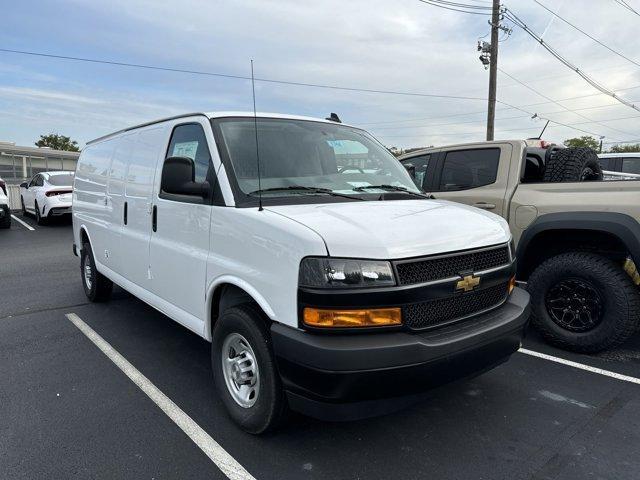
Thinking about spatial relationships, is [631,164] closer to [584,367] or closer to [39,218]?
[584,367]

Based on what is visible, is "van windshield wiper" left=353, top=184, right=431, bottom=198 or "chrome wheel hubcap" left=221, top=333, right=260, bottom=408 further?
"van windshield wiper" left=353, top=184, right=431, bottom=198

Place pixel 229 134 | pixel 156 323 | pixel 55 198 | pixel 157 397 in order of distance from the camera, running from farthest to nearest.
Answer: pixel 55 198, pixel 156 323, pixel 157 397, pixel 229 134

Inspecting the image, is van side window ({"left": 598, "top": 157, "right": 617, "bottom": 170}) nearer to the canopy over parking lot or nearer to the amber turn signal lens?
the amber turn signal lens

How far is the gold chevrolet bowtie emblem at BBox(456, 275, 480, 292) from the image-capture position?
2.66 m

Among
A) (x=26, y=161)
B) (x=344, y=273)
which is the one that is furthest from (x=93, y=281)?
(x=26, y=161)

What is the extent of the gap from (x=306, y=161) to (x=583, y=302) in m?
2.86

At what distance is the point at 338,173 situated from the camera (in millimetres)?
3555

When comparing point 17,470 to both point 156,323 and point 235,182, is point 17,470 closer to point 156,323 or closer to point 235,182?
point 235,182

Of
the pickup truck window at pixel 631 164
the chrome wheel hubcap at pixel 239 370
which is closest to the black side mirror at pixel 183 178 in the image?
the chrome wheel hubcap at pixel 239 370

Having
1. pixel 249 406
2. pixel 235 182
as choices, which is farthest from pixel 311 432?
pixel 235 182

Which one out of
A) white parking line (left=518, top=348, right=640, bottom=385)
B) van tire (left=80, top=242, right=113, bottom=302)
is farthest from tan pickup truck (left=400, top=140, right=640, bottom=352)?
van tire (left=80, top=242, right=113, bottom=302)

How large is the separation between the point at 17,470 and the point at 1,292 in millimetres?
4868

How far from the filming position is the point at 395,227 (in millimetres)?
2582

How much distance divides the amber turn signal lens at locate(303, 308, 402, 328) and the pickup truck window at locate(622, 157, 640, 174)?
348 inches
